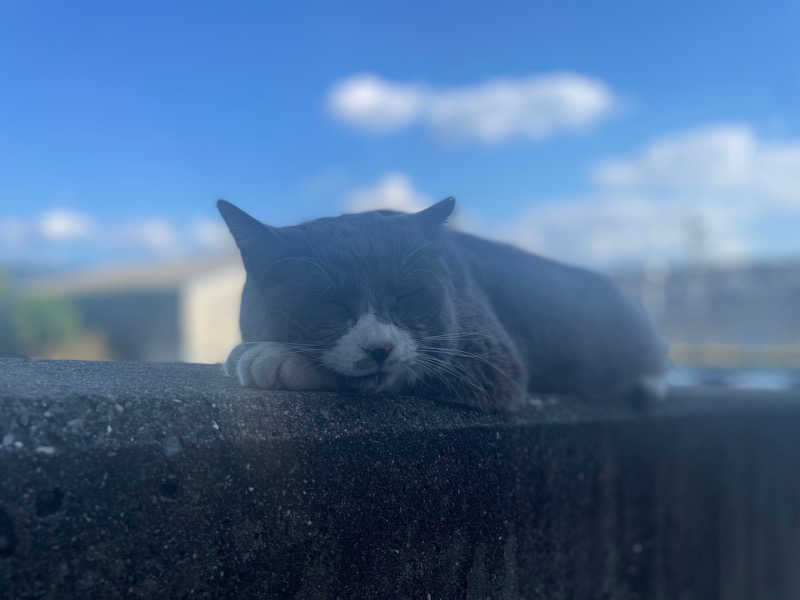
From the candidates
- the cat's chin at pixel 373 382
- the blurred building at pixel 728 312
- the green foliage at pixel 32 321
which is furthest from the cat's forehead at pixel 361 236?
the green foliage at pixel 32 321

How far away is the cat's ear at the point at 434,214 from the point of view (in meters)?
2.17

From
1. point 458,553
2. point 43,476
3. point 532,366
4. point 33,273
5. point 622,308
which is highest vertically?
point 33,273

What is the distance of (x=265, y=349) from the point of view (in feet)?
5.86

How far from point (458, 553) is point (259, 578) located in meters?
0.59

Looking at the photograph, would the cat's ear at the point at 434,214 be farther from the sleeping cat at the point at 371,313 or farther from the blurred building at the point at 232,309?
the blurred building at the point at 232,309

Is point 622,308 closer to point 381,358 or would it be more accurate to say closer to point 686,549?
point 686,549

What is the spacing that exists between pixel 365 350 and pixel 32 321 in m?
18.0

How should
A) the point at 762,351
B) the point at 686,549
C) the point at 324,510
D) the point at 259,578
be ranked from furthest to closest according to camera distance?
the point at 762,351
the point at 686,549
the point at 324,510
the point at 259,578

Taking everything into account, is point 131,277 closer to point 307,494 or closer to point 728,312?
point 728,312

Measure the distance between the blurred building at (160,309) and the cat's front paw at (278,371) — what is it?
13.0 m

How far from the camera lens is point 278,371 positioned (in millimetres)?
1692

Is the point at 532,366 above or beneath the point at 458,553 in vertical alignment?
above

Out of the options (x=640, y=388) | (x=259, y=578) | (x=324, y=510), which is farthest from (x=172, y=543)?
(x=640, y=388)

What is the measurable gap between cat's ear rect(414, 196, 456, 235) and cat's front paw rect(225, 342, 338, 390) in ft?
2.06
